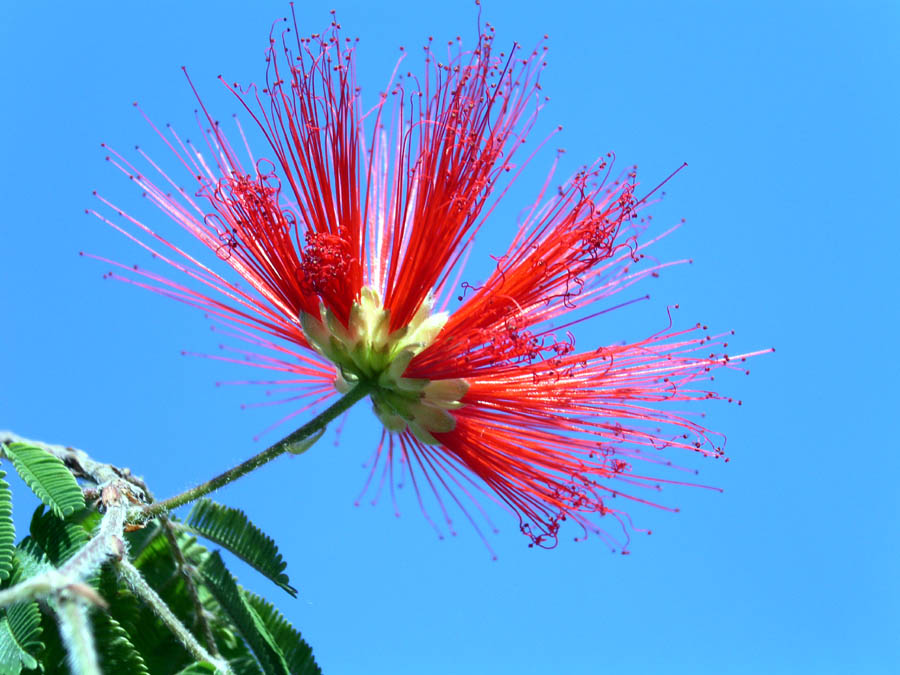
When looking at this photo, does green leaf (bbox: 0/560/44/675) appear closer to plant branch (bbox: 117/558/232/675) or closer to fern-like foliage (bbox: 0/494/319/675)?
fern-like foliage (bbox: 0/494/319/675)

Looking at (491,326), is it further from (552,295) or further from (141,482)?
(141,482)

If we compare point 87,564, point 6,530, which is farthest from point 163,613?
point 87,564

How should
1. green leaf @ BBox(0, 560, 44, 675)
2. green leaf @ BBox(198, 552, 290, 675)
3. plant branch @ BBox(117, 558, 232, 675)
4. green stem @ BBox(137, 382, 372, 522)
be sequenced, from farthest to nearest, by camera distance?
green leaf @ BBox(198, 552, 290, 675) → green stem @ BBox(137, 382, 372, 522) → plant branch @ BBox(117, 558, 232, 675) → green leaf @ BBox(0, 560, 44, 675)

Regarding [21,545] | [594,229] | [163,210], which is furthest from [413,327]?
[21,545]

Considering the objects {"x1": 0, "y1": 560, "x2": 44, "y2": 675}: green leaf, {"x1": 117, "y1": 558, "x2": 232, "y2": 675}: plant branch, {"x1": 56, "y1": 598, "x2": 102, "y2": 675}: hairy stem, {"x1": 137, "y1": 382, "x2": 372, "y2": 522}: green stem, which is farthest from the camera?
{"x1": 137, "y1": 382, "x2": 372, "y2": 522}: green stem

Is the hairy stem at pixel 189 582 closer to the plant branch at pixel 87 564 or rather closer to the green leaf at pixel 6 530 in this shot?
the plant branch at pixel 87 564

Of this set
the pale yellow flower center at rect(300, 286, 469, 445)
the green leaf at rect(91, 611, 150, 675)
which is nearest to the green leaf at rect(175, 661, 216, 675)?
the green leaf at rect(91, 611, 150, 675)
